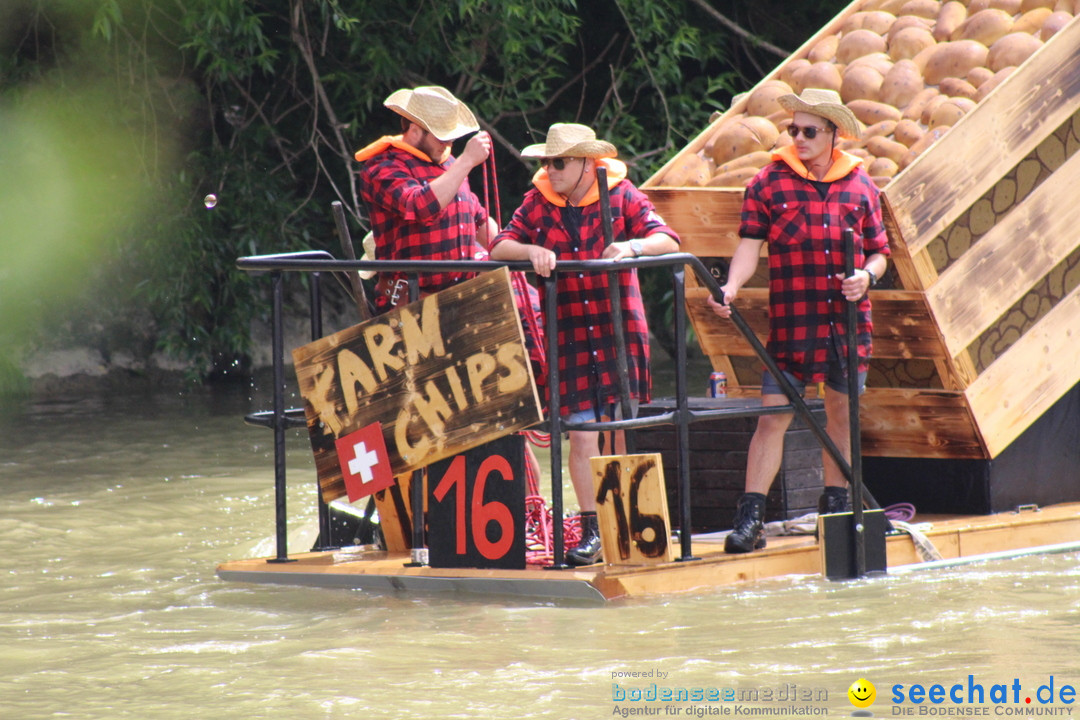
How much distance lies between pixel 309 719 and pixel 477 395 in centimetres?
156

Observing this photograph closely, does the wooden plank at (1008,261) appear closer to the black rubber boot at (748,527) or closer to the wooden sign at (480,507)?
the black rubber boot at (748,527)

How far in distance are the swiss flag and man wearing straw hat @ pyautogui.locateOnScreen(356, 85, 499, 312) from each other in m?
0.63

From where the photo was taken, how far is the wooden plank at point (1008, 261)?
5875 millimetres

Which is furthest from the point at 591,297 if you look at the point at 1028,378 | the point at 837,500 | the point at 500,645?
the point at 1028,378

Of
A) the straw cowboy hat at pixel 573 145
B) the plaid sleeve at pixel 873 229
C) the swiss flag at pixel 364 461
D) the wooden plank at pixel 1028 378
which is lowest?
the swiss flag at pixel 364 461

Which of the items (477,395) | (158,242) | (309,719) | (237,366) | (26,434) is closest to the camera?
(309,719)

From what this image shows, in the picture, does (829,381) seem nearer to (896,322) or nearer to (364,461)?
(896,322)

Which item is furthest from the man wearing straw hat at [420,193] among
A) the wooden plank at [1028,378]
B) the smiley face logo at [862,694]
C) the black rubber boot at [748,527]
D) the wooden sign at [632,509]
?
the smiley face logo at [862,694]

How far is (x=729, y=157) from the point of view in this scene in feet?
20.8

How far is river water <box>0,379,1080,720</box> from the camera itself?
400 centimetres

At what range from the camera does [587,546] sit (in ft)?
17.7

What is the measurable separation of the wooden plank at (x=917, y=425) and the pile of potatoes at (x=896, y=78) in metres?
0.87

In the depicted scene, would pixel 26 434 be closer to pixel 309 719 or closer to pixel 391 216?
pixel 391 216

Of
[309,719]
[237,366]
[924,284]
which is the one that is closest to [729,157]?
[924,284]
